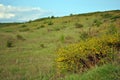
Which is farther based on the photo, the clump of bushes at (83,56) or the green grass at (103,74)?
the clump of bushes at (83,56)

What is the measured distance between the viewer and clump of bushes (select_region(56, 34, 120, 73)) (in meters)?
11.0

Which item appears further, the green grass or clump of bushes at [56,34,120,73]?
clump of bushes at [56,34,120,73]

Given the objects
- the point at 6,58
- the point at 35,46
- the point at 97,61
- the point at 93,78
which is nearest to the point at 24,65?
the point at 6,58

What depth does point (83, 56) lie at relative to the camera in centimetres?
1110

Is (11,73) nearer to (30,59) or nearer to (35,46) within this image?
(30,59)

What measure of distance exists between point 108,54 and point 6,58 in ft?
21.9

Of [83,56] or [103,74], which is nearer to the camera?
[103,74]

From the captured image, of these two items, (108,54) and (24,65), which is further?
(24,65)

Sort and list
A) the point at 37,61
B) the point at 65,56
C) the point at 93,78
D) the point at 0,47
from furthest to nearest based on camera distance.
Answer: the point at 0,47
the point at 37,61
the point at 65,56
the point at 93,78

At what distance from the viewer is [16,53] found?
689 inches

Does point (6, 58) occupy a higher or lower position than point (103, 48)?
lower

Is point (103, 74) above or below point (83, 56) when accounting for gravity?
below

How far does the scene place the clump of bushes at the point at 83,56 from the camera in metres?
11.0

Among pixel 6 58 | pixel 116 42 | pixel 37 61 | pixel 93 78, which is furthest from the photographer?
pixel 6 58
